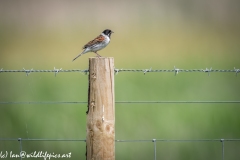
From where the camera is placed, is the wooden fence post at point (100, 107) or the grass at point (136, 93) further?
the grass at point (136, 93)

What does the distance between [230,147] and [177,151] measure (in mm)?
898

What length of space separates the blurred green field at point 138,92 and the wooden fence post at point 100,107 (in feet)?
11.3

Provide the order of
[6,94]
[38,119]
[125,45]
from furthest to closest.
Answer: [125,45] → [6,94] → [38,119]

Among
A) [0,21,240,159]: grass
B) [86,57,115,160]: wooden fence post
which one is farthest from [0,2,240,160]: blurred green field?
[86,57,115,160]: wooden fence post

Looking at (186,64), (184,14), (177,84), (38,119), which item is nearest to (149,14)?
(184,14)

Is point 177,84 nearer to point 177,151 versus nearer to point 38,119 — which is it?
point 177,151

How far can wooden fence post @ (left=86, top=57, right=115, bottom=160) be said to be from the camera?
16.7 feet

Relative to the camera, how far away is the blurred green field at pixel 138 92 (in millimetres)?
8781

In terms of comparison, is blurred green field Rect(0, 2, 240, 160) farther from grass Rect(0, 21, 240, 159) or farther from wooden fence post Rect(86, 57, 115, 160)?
wooden fence post Rect(86, 57, 115, 160)

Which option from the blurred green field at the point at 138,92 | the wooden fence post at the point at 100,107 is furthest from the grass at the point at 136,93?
the wooden fence post at the point at 100,107

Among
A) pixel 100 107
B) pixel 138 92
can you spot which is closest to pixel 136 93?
pixel 138 92

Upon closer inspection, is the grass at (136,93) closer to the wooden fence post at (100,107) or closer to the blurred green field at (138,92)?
the blurred green field at (138,92)

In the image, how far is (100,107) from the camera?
16.8 ft

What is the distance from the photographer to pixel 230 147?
8773 millimetres
